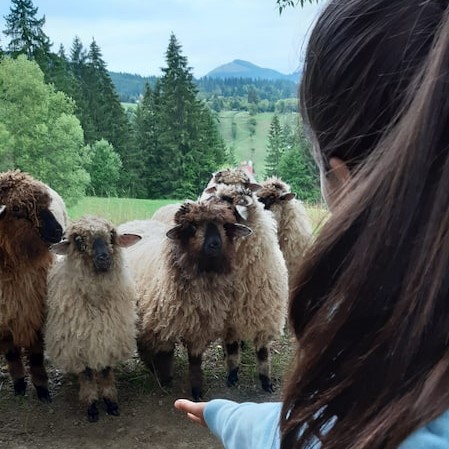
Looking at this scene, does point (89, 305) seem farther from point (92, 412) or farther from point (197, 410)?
point (197, 410)

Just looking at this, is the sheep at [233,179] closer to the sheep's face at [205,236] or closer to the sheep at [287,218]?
the sheep at [287,218]

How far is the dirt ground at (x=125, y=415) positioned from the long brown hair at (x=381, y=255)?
388 centimetres

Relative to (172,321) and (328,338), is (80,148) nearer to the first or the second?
(172,321)

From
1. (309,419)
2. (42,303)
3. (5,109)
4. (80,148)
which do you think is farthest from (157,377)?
(80,148)

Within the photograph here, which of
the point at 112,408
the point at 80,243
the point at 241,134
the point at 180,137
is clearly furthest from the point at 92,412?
the point at 241,134

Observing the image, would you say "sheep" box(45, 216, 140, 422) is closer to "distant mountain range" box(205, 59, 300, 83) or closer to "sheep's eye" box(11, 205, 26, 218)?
"sheep's eye" box(11, 205, 26, 218)

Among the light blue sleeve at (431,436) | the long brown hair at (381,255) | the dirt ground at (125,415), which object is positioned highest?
the long brown hair at (381,255)

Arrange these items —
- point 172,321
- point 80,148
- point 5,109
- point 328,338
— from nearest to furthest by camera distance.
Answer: point 328,338 < point 172,321 < point 5,109 < point 80,148

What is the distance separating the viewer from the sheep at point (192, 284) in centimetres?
444

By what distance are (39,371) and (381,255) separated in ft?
15.2

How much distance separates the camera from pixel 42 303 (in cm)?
466

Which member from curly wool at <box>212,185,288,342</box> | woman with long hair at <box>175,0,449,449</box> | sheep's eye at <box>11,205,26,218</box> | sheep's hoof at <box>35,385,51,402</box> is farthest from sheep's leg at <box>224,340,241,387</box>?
woman with long hair at <box>175,0,449,449</box>

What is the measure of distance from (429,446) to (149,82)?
15.3 meters

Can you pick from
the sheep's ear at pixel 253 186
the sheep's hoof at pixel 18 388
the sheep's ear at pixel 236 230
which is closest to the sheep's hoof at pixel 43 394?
the sheep's hoof at pixel 18 388
